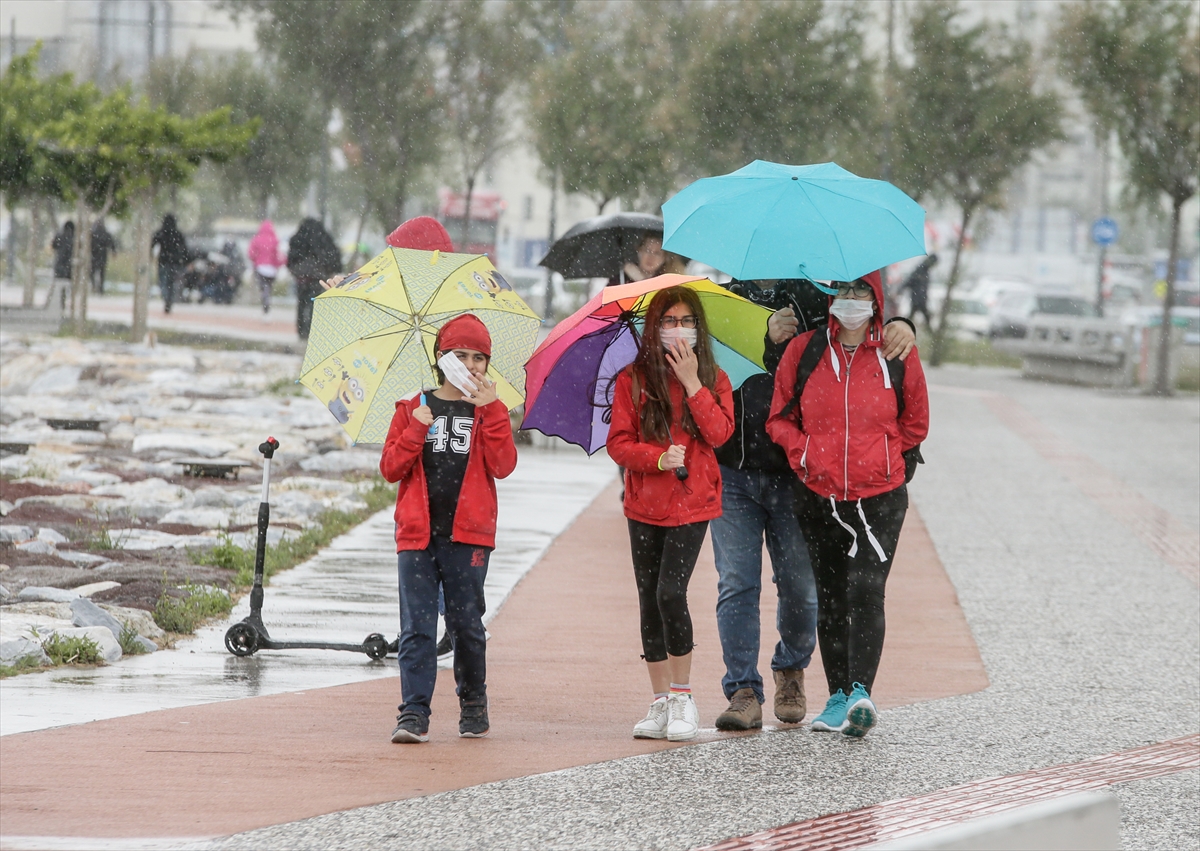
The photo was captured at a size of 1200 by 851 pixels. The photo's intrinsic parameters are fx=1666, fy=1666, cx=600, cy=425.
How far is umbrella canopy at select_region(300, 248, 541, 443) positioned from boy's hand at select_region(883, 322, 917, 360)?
127 centimetres

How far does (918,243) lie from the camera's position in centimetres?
572

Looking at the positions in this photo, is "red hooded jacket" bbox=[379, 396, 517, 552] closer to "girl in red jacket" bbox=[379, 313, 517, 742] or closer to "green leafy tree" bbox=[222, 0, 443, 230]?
"girl in red jacket" bbox=[379, 313, 517, 742]

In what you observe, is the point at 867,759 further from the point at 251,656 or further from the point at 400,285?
the point at 251,656

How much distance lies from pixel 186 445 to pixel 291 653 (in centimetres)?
790

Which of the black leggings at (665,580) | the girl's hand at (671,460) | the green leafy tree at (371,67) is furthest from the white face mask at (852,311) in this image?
the green leafy tree at (371,67)

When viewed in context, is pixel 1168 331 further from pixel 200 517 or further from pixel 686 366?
pixel 686 366

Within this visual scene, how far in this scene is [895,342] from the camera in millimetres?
5824

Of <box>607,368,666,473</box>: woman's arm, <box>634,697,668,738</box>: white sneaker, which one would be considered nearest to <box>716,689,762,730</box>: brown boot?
<box>634,697,668,738</box>: white sneaker

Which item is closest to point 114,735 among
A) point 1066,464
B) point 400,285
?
point 400,285

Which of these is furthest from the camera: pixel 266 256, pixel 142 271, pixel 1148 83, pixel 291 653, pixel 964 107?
pixel 266 256

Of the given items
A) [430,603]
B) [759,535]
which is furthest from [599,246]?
[430,603]

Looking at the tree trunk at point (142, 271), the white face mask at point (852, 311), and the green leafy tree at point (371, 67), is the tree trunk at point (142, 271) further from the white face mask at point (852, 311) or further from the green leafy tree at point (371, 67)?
the white face mask at point (852, 311)

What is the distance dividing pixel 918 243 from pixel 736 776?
191 cm

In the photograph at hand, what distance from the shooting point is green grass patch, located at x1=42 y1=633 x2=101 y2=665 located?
6945 mm
